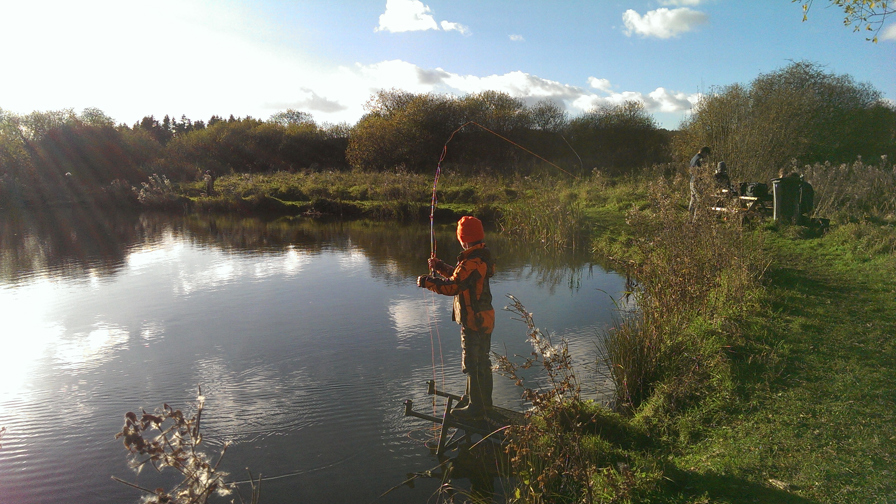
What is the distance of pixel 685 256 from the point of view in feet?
20.7

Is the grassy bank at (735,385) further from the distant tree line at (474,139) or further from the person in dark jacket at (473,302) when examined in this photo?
Answer: the distant tree line at (474,139)

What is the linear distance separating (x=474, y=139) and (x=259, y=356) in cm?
2779

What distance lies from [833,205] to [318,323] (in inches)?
462

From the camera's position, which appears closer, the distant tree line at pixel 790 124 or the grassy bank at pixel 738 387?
the grassy bank at pixel 738 387

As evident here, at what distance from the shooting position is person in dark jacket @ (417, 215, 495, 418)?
15.4ft

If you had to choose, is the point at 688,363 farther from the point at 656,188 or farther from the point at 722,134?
the point at 722,134

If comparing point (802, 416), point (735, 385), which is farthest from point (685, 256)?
point (802, 416)

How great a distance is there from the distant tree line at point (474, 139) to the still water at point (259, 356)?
4519mm

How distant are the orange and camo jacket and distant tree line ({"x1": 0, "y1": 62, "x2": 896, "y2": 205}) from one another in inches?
291

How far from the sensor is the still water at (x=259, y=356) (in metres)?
4.93

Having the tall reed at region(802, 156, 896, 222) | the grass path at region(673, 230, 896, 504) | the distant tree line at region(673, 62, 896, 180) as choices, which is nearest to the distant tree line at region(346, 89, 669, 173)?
the distant tree line at region(673, 62, 896, 180)

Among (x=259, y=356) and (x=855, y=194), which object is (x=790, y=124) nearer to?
(x=855, y=194)

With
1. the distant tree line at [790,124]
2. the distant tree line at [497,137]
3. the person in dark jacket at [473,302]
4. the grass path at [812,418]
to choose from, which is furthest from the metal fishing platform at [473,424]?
the distant tree line at [497,137]

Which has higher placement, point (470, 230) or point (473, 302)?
point (470, 230)
